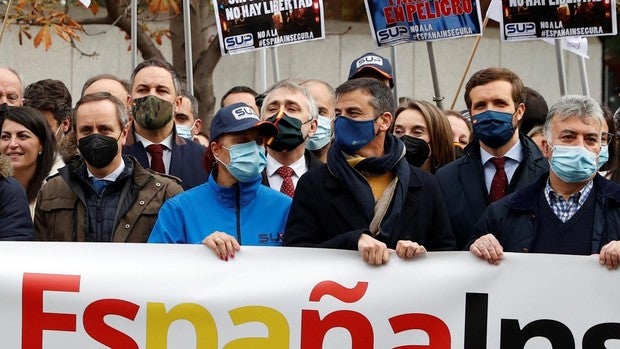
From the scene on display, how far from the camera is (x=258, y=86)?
16828 mm

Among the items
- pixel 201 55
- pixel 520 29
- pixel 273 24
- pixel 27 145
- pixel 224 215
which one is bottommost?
pixel 224 215

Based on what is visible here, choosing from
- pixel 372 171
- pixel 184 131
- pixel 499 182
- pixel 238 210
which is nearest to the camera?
pixel 372 171

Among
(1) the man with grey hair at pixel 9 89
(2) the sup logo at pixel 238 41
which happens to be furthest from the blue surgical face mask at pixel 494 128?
(1) the man with grey hair at pixel 9 89

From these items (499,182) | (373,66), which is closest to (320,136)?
(373,66)

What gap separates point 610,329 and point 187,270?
5.40 ft

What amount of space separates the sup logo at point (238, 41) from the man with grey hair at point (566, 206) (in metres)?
3.10

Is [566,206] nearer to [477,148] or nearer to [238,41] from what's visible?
[477,148]

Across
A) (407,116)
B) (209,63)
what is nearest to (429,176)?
(407,116)

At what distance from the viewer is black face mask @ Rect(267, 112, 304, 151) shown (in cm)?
701

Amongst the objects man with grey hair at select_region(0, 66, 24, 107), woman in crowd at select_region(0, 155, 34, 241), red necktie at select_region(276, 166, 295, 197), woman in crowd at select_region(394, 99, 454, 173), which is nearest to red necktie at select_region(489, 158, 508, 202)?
woman in crowd at select_region(394, 99, 454, 173)

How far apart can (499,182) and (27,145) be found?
220 centimetres

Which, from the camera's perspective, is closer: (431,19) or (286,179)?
(286,179)

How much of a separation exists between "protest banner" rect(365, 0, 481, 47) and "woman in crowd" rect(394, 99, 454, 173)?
125 centimetres

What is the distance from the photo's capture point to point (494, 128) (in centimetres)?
692
